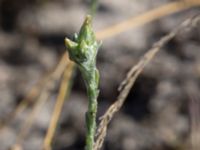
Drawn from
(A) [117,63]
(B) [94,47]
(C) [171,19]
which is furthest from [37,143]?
(B) [94,47]

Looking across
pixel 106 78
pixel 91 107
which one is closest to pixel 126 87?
pixel 91 107

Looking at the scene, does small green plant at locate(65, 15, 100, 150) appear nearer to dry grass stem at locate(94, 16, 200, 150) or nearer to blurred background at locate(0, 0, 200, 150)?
dry grass stem at locate(94, 16, 200, 150)

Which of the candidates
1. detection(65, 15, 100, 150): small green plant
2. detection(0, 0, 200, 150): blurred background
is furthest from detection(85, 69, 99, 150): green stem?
detection(0, 0, 200, 150): blurred background

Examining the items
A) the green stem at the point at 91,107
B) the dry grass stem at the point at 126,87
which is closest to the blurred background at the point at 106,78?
the dry grass stem at the point at 126,87

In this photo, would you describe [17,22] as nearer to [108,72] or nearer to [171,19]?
[108,72]

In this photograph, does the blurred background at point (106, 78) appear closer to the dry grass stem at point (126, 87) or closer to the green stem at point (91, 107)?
the dry grass stem at point (126, 87)
